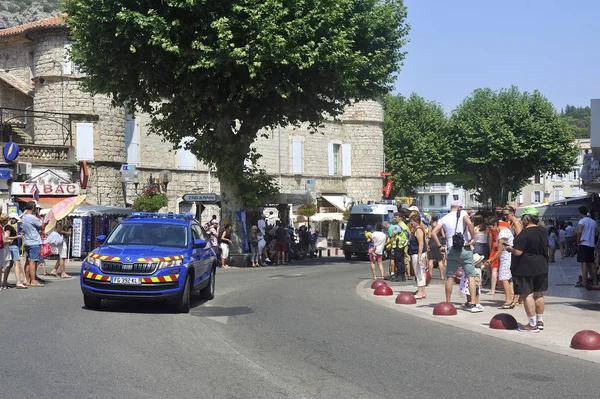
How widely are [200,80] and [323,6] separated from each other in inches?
200

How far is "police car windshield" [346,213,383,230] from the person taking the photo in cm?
3616

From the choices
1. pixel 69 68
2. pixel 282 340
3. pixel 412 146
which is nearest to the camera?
pixel 282 340

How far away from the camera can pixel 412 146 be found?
237 ft

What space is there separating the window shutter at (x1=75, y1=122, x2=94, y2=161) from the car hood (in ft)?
88.4

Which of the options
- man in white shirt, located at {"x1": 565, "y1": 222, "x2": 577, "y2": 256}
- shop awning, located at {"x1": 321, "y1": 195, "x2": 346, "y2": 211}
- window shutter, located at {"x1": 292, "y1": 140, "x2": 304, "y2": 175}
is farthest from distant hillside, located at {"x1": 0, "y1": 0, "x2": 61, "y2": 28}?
man in white shirt, located at {"x1": 565, "y1": 222, "x2": 577, "y2": 256}

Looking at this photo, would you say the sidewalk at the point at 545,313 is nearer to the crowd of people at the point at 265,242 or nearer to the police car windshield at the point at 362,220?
the crowd of people at the point at 265,242

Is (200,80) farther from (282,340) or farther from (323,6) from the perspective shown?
(282,340)

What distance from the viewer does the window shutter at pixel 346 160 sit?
58312 mm

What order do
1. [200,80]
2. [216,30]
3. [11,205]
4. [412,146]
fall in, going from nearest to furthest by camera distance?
[216,30], [200,80], [11,205], [412,146]

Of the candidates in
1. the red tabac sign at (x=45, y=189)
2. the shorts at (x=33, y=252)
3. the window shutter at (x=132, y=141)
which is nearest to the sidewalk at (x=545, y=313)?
the shorts at (x=33, y=252)

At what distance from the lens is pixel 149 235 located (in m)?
14.2

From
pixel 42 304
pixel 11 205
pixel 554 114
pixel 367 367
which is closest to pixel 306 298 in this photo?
pixel 42 304

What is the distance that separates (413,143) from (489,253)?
56064 millimetres

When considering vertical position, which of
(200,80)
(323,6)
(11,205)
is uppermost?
(323,6)
